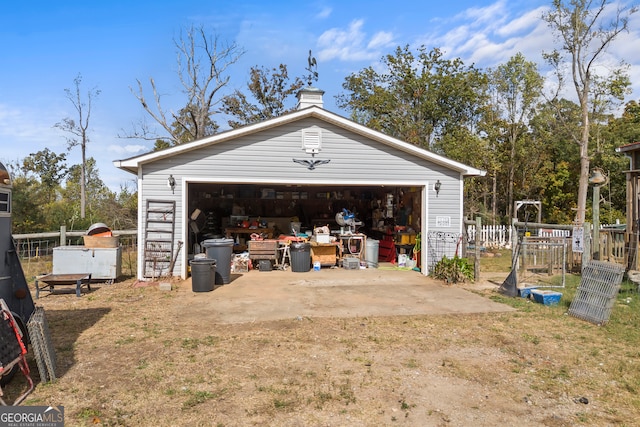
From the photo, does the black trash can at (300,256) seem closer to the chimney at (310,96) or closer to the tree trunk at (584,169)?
the chimney at (310,96)

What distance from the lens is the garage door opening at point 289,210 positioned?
13109 millimetres

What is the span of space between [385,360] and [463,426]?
150 centimetres

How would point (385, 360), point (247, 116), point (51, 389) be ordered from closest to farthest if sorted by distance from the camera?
1. point (51, 389)
2. point (385, 360)
3. point (247, 116)

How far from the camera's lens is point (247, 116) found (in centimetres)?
2867

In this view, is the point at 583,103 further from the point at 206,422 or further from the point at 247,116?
the point at 206,422

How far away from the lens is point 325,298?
8.22m

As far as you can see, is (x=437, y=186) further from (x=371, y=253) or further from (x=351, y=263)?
(x=351, y=263)

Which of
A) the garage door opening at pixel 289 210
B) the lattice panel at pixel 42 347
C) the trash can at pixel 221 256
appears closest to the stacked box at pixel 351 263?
the garage door opening at pixel 289 210

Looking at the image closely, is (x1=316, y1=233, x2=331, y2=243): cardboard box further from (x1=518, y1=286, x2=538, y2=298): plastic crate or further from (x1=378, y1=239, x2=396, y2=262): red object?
(x1=518, y1=286, x2=538, y2=298): plastic crate

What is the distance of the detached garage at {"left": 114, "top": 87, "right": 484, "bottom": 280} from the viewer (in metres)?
10.2

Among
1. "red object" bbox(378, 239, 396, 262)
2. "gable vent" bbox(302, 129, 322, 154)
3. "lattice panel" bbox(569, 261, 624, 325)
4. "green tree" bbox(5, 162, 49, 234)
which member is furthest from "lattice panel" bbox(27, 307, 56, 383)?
"green tree" bbox(5, 162, 49, 234)

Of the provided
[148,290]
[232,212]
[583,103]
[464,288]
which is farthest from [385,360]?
[583,103]

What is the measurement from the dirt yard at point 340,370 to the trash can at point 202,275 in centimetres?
178

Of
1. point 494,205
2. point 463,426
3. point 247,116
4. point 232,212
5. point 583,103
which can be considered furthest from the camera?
point 247,116
